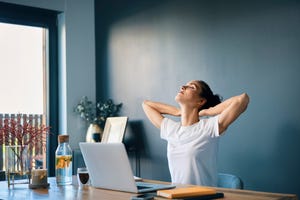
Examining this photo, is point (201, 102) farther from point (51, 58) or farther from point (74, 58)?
point (51, 58)

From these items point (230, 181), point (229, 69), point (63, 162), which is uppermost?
point (229, 69)

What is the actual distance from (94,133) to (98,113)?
1.10ft

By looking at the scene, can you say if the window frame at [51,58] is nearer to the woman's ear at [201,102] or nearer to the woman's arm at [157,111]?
the woman's arm at [157,111]

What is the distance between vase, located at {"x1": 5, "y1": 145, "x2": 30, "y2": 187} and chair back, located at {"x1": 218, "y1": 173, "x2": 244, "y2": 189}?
1093 mm

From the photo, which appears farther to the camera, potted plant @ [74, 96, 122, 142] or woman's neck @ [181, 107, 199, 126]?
potted plant @ [74, 96, 122, 142]

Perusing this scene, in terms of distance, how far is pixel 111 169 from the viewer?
208cm

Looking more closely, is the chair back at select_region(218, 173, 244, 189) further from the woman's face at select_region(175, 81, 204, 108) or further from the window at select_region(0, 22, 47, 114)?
the window at select_region(0, 22, 47, 114)

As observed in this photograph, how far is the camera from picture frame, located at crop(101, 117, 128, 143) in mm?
4516

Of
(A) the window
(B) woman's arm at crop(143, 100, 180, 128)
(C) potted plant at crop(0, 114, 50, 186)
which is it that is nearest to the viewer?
(C) potted plant at crop(0, 114, 50, 186)

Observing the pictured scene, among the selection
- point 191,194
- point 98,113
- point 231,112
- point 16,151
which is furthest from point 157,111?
point 98,113

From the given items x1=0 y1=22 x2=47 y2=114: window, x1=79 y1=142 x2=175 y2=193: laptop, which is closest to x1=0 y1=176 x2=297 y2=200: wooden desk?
x1=79 y1=142 x2=175 y2=193: laptop

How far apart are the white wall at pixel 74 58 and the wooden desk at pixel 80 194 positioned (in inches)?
101

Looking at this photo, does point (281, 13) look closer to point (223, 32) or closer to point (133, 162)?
point (223, 32)

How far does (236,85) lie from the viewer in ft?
11.7
